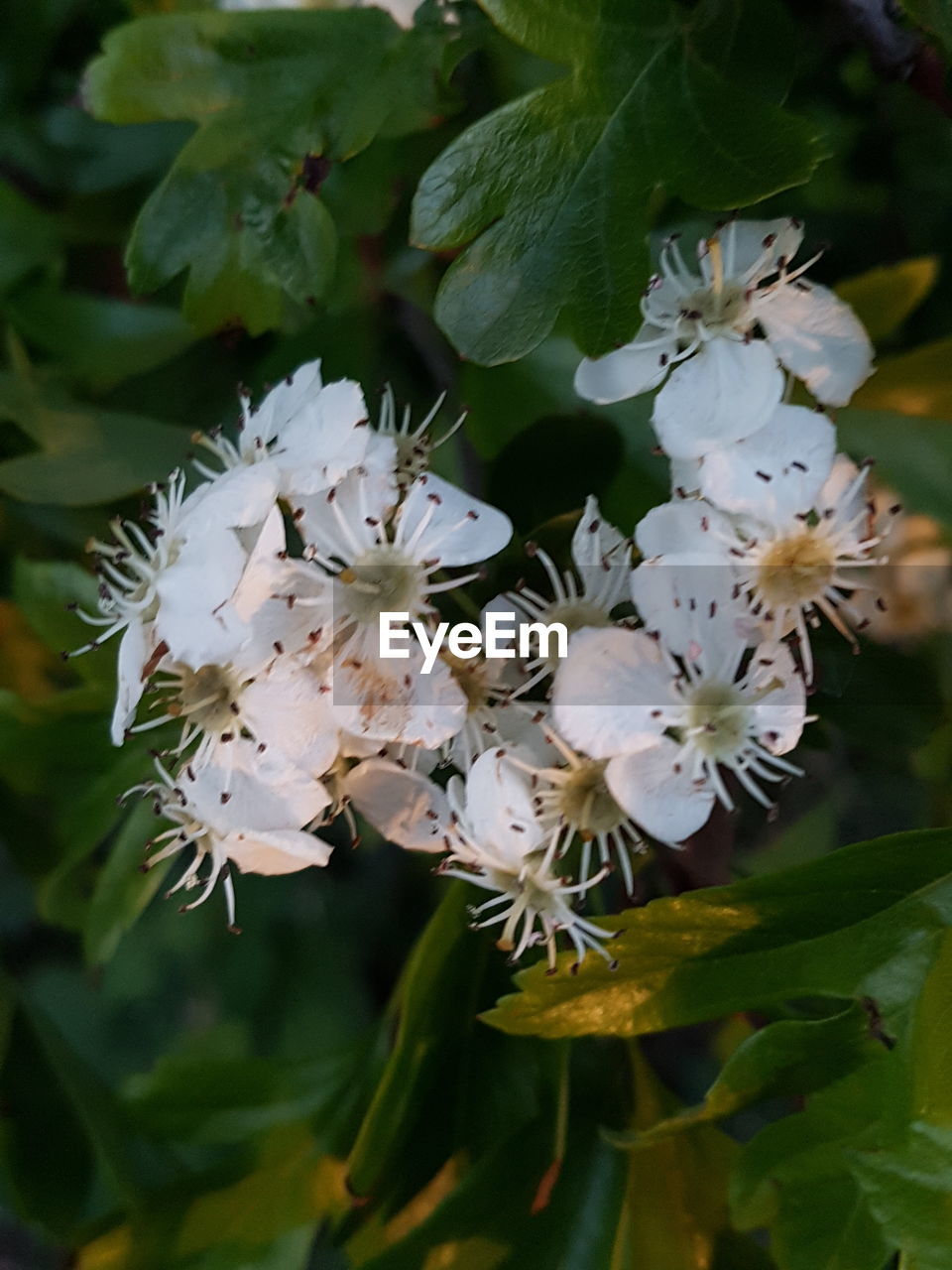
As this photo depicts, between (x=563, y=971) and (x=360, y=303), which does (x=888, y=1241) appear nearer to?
(x=563, y=971)

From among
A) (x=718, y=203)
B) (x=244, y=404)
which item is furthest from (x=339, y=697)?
(x=718, y=203)

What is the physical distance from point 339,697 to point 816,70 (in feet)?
1.81

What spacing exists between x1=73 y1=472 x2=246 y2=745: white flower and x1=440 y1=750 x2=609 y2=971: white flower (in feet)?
0.43

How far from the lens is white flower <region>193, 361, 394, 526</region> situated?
1.63 ft

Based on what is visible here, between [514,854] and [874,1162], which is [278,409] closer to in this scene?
[514,854]

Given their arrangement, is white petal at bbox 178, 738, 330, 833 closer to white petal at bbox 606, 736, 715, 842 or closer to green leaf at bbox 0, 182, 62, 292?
white petal at bbox 606, 736, 715, 842

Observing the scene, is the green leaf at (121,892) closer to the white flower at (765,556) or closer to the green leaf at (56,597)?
the green leaf at (56,597)

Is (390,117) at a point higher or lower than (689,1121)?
higher

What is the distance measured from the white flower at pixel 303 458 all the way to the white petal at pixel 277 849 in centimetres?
15

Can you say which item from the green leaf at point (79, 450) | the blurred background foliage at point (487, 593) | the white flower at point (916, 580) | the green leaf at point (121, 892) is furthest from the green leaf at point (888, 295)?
the green leaf at point (121, 892)

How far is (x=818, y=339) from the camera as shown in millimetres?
535

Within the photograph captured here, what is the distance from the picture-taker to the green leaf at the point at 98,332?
2.76 ft

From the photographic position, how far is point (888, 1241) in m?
0.52

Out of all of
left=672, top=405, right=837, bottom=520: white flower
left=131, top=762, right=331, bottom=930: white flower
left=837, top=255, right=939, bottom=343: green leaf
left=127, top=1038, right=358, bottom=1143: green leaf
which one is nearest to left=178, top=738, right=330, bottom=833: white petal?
left=131, top=762, right=331, bottom=930: white flower
